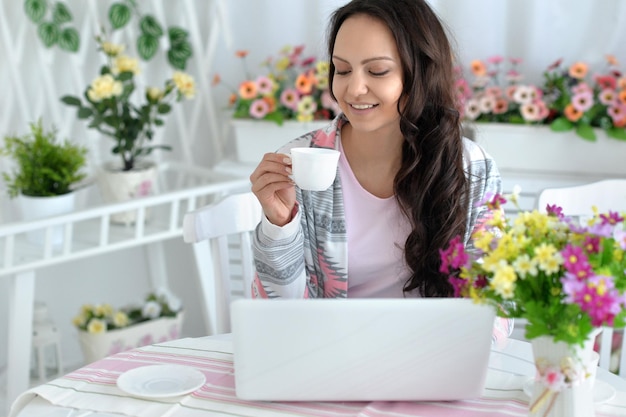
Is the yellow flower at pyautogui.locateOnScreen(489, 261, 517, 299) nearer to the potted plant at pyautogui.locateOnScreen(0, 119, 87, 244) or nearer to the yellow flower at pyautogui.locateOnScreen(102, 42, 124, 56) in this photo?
the potted plant at pyautogui.locateOnScreen(0, 119, 87, 244)

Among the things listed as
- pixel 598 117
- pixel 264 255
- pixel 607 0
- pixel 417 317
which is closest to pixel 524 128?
pixel 598 117

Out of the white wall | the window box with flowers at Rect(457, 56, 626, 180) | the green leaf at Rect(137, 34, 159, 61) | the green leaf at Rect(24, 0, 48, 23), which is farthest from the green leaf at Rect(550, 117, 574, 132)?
the green leaf at Rect(24, 0, 48, 23)

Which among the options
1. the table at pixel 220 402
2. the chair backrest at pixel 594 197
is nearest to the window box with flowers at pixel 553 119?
the chair backrest at pixel 594 197

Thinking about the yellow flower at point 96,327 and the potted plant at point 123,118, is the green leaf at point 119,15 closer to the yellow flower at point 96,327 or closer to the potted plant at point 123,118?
the potted plant at point 123,118

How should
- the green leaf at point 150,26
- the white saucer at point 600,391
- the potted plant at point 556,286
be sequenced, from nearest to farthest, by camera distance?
the potted plant at point 556,286 → the white saucer at point 600,391 → the green leaf at point 150,26

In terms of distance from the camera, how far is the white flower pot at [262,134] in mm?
2203

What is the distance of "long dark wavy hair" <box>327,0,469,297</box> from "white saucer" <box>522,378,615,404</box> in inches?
12.2

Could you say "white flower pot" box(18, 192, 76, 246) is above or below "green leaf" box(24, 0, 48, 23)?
below

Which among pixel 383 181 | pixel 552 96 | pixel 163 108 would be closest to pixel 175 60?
pixel 163 108

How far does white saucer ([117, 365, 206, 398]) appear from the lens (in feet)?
3.48

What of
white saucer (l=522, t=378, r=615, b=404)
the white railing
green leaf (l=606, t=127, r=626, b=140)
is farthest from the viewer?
green leaf (l=606, t=127, r=626, b=140)

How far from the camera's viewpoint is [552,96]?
80.7 inches

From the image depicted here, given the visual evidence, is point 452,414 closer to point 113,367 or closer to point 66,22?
point 113,367

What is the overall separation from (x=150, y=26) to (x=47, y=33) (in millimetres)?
256
